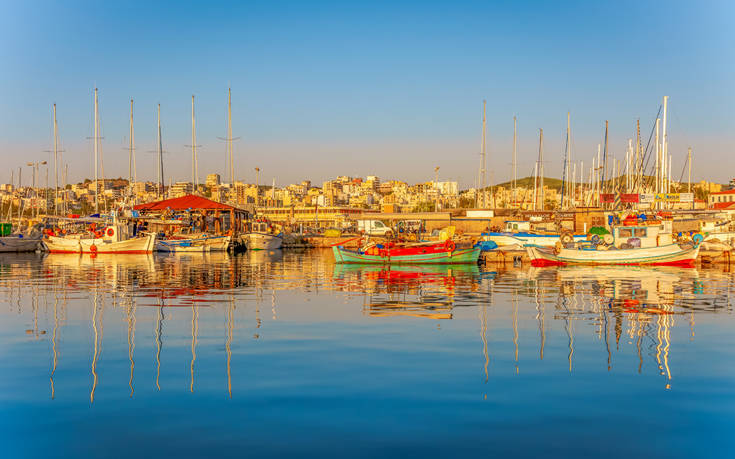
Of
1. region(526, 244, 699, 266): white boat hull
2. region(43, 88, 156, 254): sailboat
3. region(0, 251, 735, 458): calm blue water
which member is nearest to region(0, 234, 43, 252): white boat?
region(43, 88, 156, 254): sailboat

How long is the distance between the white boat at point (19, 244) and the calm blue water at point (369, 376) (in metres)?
55.0

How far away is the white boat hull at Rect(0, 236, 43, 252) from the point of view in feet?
243

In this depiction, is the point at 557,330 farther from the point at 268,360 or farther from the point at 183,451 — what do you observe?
the point at 183,451

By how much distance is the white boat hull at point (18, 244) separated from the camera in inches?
2919

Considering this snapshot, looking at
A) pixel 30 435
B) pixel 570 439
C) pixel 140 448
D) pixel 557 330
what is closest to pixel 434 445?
pixel 570 439

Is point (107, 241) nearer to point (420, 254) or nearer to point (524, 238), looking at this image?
point (420, 254)

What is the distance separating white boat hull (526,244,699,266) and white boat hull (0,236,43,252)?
191 feet

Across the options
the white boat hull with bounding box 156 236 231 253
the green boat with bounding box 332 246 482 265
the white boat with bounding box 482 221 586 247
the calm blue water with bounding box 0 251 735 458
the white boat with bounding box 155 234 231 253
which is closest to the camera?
the calm blue water with bounding box 0 251 735 458

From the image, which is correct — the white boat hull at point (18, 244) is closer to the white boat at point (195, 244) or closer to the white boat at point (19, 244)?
the white boat at point (19, 244)

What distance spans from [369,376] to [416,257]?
34.1m

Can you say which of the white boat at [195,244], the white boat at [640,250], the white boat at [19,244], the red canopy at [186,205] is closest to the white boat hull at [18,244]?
the white boat at [19,244]

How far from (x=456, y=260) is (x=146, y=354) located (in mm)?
34157

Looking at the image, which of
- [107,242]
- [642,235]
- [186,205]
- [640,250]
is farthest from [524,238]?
[186,205]

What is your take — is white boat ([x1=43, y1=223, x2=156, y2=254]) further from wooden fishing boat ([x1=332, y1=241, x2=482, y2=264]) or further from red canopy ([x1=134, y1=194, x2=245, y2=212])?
wooden fishing boat ([x1=332, y1=241, x2=482, y2=264])
